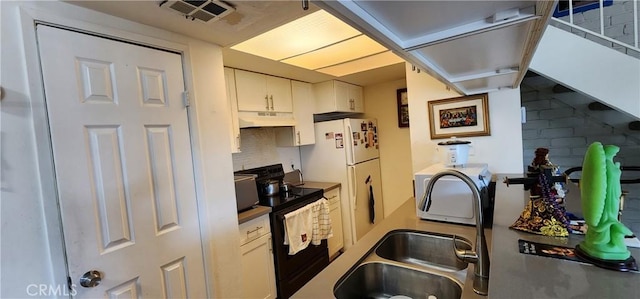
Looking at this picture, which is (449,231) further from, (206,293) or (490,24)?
(206,293)

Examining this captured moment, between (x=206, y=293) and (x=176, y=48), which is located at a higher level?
(x=176, y=48)

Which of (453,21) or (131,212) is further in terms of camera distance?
(131,212)

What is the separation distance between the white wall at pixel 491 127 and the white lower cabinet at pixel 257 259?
1496 millimetres

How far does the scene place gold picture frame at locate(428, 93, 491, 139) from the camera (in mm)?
2180

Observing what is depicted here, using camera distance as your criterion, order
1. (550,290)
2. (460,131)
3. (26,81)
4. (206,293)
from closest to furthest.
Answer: (550,290), (26,81), (206,293), (460,131)

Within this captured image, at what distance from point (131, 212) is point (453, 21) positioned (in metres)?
1.60

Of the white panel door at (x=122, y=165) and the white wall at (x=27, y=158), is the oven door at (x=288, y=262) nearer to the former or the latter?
the white panel door at (x=122, y=165)

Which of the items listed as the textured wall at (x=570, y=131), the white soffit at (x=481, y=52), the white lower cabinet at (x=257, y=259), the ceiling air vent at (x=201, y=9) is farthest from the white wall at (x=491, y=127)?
the ceiling air vent at (x=201, y=9)

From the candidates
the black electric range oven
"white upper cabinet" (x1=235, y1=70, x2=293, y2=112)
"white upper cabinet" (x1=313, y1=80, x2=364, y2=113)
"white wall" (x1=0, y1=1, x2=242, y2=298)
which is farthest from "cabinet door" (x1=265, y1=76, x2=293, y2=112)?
"white wall" (x1=0, y1=1, x2=242, y2=298)

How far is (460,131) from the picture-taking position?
7.45 feet

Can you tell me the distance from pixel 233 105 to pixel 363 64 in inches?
56.4

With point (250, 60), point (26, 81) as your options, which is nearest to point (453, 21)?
point (26, 81)

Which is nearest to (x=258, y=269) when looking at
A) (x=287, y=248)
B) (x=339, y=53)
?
(x=287, y=248)

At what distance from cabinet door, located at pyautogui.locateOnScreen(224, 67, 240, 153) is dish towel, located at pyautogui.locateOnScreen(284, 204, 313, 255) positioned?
31.3 inches
